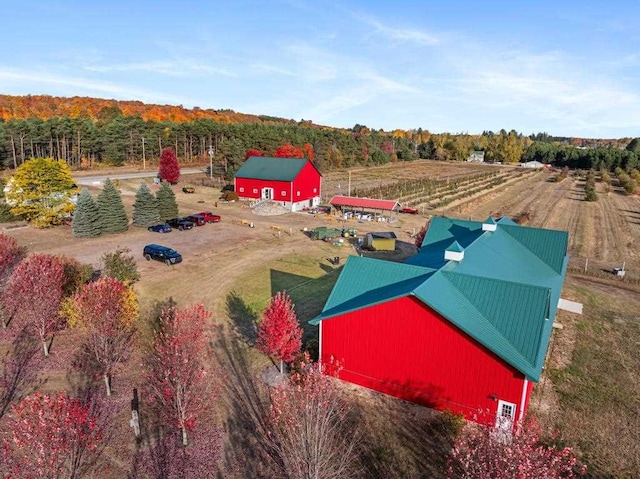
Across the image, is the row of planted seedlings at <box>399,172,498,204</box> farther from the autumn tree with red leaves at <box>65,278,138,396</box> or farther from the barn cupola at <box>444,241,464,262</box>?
the autumn tree with red leaves at <box>65,278,138,396</box>

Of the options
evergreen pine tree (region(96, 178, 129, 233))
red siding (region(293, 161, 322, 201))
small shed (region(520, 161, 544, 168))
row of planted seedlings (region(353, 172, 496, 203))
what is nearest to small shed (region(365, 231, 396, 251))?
red siding (region(293, 161, 322, 201))

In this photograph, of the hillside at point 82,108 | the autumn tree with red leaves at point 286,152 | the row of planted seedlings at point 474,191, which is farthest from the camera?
the hillside at point 82,108

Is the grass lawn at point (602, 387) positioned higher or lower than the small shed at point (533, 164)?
lower

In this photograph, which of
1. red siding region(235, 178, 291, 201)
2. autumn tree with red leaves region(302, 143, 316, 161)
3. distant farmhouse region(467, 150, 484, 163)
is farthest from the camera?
distant farmhouse region(467, 150, 484, 163)

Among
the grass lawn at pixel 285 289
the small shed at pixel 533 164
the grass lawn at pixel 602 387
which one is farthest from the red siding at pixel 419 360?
the small shed at pixel 533 164

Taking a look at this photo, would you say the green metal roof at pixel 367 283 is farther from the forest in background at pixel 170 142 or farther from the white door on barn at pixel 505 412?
the forest in background at pixel 170 142

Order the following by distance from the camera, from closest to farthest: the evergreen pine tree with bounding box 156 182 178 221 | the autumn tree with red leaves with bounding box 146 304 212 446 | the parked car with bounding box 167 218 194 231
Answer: the autumn tree with red leaves with bounding box 146 304 212 446, the parked car with bounding box 167 218 194 231, the evergreen pine tree with bounding box 156 182 178 221

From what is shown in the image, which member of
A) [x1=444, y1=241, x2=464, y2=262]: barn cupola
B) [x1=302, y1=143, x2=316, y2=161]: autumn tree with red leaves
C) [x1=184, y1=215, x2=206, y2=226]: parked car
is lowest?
[x1=184, y1=215, x2=206, y2=226]: parked car
